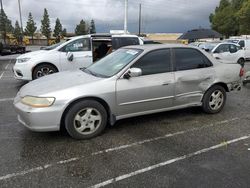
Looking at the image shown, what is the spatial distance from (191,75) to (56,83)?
8.25ft

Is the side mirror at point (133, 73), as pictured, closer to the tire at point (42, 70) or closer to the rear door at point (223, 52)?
the tire at point (42, 70)

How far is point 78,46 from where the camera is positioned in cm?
931

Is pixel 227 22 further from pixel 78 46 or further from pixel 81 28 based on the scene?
pixel 78 46

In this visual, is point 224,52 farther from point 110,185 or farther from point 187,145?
point 110,185

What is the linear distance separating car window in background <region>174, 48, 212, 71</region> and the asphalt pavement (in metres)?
1.04

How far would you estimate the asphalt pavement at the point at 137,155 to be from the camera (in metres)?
3.21

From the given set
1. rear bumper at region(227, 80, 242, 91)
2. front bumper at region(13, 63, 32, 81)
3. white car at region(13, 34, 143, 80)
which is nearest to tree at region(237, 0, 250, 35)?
white car at region(13, 34, 143, 80)

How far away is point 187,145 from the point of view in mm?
4188

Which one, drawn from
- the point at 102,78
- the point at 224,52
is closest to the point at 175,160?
the point at 102,78

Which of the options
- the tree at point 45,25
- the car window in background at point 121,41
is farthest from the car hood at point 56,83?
the tree at point 45,25

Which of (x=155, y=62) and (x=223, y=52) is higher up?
(x=155, y=62)

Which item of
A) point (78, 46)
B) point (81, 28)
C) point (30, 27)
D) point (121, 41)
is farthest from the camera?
point (81, 28)

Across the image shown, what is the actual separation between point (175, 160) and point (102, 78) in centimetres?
180

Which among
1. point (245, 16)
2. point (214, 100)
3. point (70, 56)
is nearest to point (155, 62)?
point (214, 100)
